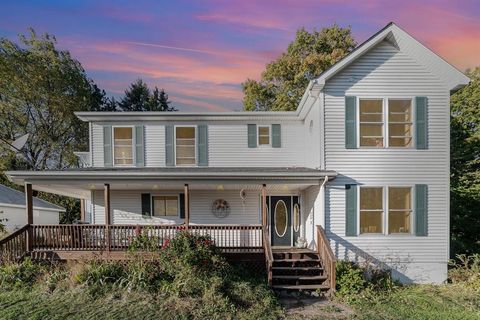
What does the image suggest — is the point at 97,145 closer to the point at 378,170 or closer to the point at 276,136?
the point at 276,136

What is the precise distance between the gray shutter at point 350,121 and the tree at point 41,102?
854 inches

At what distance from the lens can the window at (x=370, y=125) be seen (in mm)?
9680

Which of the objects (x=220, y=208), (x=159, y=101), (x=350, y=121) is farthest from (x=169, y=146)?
(x=159, y=101)

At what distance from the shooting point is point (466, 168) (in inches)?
632

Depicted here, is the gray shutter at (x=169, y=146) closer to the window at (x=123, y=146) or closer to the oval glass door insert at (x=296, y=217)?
the window at (x=123, y=146)

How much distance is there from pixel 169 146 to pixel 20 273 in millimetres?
6326

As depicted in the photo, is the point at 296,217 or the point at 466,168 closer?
the point at 296,217

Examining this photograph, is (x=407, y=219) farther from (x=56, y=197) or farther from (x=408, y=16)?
(x=56, y=197)

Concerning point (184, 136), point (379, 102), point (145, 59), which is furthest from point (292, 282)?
point (145, 59)

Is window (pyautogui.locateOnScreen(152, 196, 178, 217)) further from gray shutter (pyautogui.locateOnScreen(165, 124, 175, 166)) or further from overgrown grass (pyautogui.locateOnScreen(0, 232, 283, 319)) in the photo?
overgrown grass (pyautogui.locateOnScreen(0, 232, 283, 319))

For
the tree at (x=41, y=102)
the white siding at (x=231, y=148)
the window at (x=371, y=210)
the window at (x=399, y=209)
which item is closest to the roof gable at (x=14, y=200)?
the tree at (x=41, y=102)

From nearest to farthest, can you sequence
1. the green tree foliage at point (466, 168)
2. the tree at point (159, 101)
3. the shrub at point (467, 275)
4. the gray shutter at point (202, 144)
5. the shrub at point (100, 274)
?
the shrub at point (100, 274) < the shrub at point (467, 275) < the gray shutter at point (202, 144) < the green tree foliage at point (466, 168) < the tree at point (159, 101)

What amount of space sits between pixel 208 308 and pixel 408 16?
11.9 metres

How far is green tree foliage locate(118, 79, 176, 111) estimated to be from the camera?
3525cm
